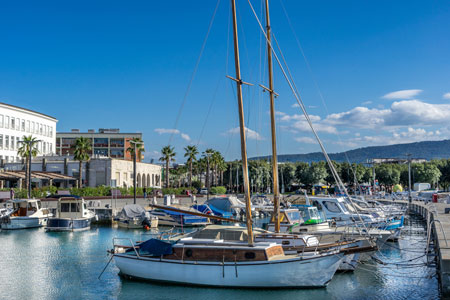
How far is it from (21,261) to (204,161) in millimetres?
81396

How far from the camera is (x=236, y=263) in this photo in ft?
72.1

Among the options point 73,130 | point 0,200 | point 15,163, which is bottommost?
point 0,200

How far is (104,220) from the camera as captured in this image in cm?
5775

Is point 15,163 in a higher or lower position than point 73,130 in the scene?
lower

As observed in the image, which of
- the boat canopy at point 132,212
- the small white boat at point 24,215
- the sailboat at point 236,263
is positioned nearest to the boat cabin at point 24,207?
the small white boat at point 24,215

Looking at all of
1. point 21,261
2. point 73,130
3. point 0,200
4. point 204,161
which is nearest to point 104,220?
point 0,200

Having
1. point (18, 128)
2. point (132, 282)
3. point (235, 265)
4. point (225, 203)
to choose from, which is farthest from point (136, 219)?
point (18, 128)

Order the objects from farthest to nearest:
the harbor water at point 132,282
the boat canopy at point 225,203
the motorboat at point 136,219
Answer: the boat canopy at point 225,203 < the motorboat at point 136,219 < the harbor water at point 132,282

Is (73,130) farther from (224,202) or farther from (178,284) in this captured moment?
(178,284)

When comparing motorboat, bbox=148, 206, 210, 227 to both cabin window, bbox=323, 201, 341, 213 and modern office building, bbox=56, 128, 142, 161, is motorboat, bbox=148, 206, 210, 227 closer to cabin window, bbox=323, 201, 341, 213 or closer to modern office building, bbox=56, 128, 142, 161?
cabin window, bbox=323, 201, 341, 213

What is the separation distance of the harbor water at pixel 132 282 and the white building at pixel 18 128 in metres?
66.6

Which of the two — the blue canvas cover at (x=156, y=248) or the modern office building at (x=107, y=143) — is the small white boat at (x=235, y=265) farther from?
the modern office building at (x=107, y=143)

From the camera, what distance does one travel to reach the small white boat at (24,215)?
165ft

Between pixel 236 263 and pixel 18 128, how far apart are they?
9151cm
